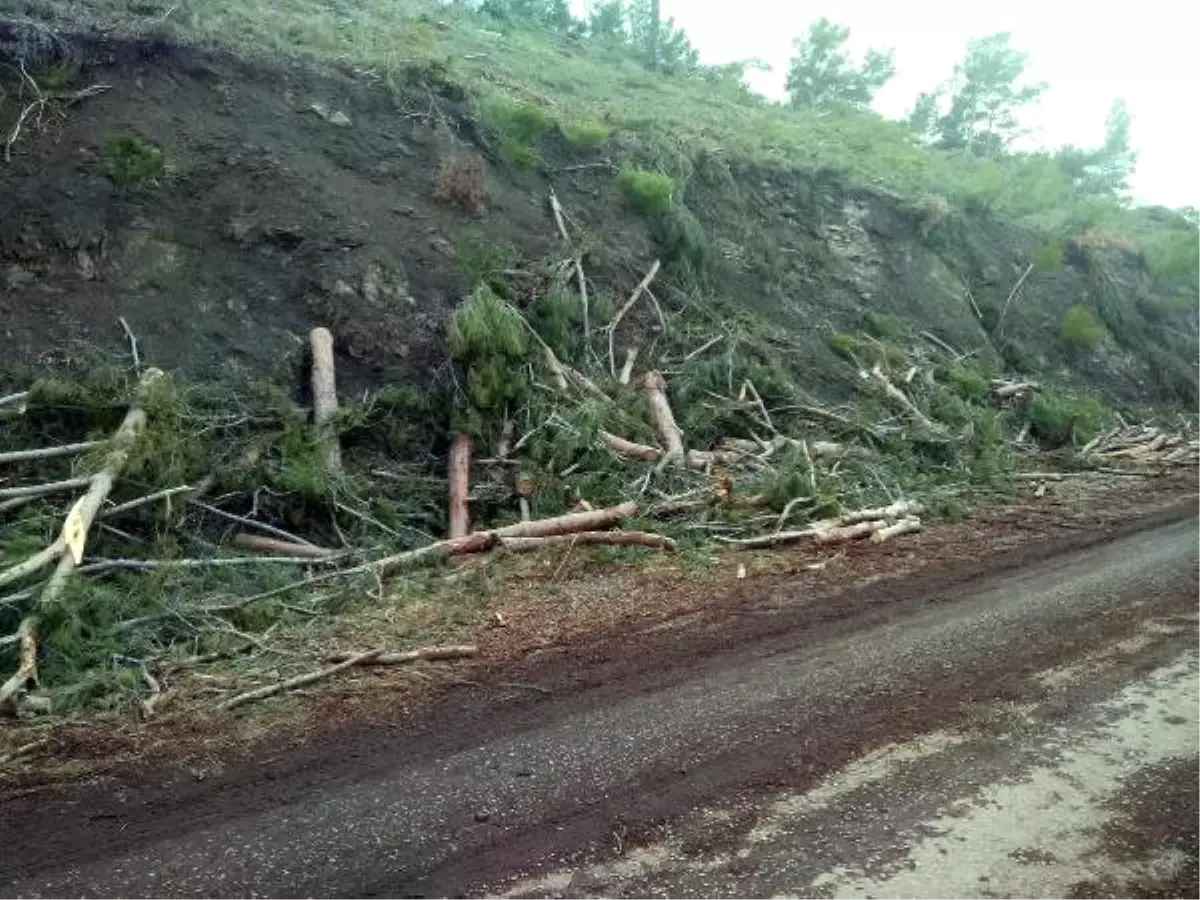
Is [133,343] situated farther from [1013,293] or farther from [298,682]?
[1013,293]

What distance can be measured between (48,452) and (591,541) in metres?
4.83

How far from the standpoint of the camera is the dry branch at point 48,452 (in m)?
7.20

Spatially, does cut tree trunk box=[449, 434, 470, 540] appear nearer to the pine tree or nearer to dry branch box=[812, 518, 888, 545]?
dry branch box=[812, 518, 888, 545]

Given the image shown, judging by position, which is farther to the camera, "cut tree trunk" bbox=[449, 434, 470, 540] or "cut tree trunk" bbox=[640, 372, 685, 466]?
"cut tree trunk" bbox=[640, 372, 685, 466]

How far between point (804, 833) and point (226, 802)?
8.83 feet

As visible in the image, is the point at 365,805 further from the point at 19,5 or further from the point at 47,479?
the point at 19,5

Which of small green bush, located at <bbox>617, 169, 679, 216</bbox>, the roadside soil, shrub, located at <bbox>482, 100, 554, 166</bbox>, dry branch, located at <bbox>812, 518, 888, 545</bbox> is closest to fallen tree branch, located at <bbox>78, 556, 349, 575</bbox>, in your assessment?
the roadside soil

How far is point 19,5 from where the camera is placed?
11.1 m

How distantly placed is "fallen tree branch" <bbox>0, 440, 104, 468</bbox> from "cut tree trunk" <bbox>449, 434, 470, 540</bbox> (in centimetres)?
322

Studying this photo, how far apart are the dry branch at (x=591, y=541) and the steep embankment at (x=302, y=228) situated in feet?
10.4

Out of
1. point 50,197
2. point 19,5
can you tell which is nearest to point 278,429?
point 50,197

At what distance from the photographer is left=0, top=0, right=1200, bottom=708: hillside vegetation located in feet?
25.0

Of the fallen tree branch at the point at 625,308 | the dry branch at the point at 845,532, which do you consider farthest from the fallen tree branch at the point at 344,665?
the fallen tree branch at the point at 625,308

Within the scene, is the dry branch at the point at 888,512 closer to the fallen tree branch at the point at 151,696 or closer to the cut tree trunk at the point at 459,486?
the cut tree trunk at the point at 459,486
